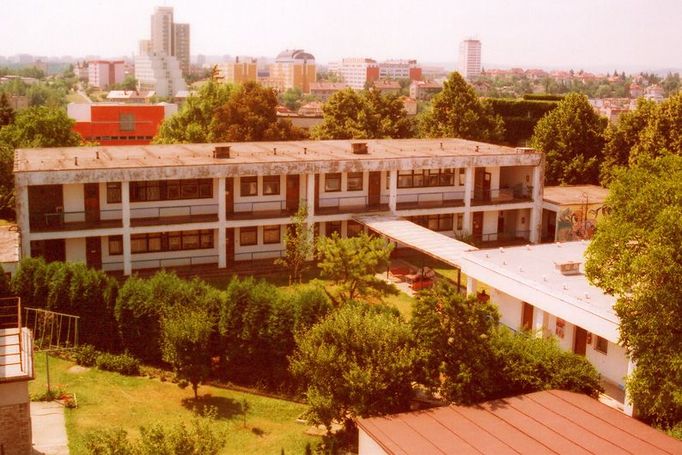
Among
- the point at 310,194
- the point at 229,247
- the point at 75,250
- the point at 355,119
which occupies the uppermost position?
the point at 355,119

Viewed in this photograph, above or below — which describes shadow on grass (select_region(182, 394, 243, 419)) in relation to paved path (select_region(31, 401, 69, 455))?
below

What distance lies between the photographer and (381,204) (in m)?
46.1

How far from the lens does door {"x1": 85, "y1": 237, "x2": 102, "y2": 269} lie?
39.2 m

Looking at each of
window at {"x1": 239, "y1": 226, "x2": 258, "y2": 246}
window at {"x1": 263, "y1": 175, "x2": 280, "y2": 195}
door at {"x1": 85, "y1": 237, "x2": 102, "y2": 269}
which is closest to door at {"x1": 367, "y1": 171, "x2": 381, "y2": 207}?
window at {"x1": 263, "y1": 175, "x2": 280, "y2": 195}

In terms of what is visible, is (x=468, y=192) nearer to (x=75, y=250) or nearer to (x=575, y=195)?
(x=575, y=195)

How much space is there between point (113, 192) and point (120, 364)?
13.7m

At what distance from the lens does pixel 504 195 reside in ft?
162

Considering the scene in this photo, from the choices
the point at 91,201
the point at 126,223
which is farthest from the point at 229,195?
the point at 91,201

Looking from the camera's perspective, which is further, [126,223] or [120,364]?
[126,223]

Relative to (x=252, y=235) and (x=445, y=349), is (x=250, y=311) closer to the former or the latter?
(x=445, y=349)

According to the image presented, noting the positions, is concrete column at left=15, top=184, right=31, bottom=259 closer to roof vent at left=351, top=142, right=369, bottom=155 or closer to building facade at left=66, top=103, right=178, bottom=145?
roof vent at left=351, top=142, right=369, bottom=155

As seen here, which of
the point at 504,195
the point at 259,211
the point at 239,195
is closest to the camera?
the point at 239,195

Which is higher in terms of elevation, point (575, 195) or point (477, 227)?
point (575, 195)

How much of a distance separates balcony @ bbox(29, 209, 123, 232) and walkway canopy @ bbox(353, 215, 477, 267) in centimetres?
1371
